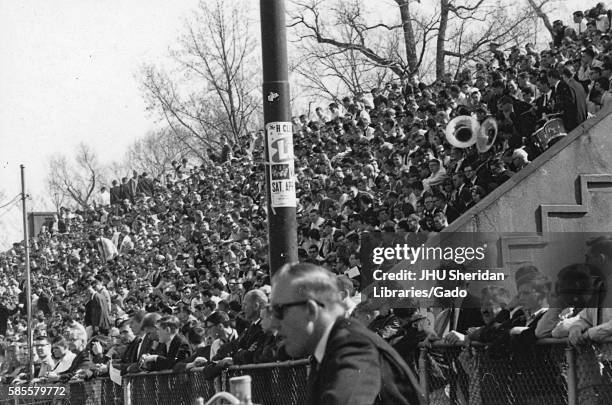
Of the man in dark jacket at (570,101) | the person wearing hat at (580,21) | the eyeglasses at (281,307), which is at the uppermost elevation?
the person wearing hat at (580,21)

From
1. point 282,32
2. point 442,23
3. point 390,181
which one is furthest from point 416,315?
point 442,23

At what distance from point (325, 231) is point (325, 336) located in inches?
586

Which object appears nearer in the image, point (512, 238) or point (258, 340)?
point (258, 340)

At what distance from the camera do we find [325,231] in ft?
62.0

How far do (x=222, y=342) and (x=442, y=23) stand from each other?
92.5 ft

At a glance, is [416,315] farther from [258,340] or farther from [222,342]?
[222,342]

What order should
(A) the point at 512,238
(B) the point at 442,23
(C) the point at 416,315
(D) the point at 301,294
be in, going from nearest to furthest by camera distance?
1. (D) the point at 301,294
2. (C) the point at 416,315
3. (A) the point at 512,238
4. (B) the point at 442,23

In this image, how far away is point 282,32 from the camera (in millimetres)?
7676

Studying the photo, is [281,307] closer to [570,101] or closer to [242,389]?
[242,389]

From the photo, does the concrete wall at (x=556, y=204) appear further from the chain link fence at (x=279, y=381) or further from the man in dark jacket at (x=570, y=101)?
the chain link fence at (x=279, y=381)

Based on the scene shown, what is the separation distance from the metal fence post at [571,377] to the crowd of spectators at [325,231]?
5.4 inches

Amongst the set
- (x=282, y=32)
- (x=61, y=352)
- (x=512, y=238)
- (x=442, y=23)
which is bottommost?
(x=61, y=352)

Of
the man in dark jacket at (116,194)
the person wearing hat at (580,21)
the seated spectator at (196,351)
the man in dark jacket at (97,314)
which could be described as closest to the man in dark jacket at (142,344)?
the seated spectator at (196,351)

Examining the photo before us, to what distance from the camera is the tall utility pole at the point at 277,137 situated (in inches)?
301
